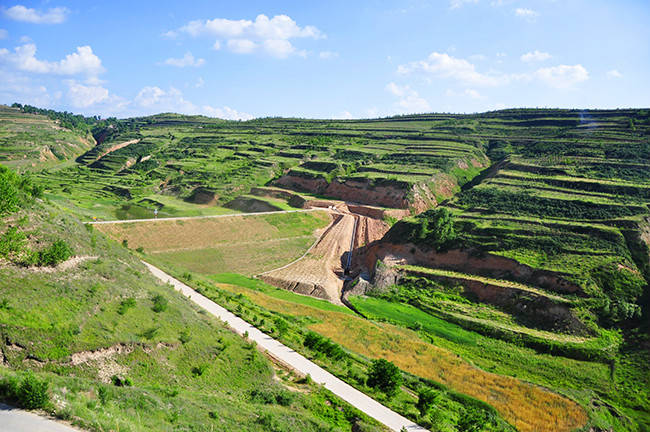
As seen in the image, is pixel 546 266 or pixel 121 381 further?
pixel 546 266

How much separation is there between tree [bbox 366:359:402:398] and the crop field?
1276 inches

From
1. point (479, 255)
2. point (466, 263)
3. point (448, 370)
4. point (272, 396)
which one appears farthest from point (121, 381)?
point (479, 255)

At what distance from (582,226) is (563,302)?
15136 millimetres

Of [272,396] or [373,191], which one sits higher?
[373,191]

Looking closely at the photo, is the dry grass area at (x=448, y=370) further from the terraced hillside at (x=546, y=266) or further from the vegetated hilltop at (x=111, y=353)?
the vegetated hilltop at (x=111, y=353)

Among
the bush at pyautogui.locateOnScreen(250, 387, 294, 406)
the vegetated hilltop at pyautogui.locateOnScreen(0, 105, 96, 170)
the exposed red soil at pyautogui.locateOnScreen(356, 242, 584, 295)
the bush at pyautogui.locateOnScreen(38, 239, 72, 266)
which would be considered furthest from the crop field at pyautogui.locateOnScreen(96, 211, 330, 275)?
the vegetated hilltop at pyautogui.locateOnScreen(0, 105, 96, 170)

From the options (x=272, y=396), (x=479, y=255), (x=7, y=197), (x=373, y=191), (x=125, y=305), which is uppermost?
(x=7, y=197)

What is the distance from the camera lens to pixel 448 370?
2811 centimetres

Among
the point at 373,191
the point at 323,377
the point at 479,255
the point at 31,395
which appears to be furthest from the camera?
the point at 373,191

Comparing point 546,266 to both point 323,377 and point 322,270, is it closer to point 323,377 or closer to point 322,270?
point 322,270

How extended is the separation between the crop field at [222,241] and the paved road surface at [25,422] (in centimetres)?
3985

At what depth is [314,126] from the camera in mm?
158500

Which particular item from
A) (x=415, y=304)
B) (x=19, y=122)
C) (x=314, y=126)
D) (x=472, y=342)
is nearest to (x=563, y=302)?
(x=472, y=342)

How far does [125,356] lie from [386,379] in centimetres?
1334
